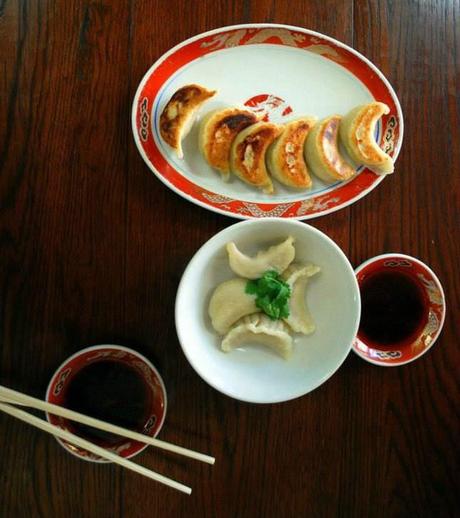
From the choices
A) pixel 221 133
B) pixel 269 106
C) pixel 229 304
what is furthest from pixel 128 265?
pixel 269 106

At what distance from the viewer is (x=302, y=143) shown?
98 cm

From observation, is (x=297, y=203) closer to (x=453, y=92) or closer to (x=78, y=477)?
(x=453, y=92)

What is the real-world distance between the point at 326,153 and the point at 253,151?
15 centimetres

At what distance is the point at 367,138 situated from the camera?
975 mm

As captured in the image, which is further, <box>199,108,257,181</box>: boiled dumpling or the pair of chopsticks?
<box>199,108,257,181</box>: boiled dumpling

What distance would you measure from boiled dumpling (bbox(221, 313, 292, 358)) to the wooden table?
128 mm

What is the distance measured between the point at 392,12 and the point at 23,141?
2.81 feet

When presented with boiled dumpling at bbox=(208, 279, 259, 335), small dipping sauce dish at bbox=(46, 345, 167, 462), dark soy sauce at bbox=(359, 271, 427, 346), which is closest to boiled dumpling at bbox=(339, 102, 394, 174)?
dark soy sauce at bbox=(359, 271, 427, 346)

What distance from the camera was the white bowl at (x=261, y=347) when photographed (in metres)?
0.87

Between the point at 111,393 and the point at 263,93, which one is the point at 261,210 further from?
the point at 111,393

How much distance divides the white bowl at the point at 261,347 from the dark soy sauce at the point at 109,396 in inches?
6.6

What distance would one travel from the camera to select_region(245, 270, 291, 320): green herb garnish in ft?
3.02

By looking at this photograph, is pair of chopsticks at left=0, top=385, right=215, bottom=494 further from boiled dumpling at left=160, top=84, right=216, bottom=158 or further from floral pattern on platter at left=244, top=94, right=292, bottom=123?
floral pattern on platter at left=244, top=94, right=292, bottom=123

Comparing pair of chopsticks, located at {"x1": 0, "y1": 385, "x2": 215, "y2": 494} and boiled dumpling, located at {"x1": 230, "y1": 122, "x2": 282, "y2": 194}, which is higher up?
boiled dumpling, located at {"x1": 230, "y1": 122, "x2": 282, "y2": 194}
